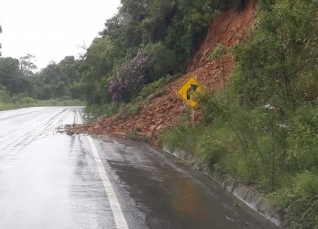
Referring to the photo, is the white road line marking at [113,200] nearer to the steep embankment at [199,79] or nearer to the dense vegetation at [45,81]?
the steep embankment at [199,79]

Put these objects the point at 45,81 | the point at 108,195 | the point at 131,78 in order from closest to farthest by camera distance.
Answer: the point at 108,195
the point at 131,78
the point at 45,81

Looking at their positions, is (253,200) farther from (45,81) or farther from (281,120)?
(45,81)

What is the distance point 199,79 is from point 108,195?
1492 centimetres

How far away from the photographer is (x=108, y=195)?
8969 millimetres

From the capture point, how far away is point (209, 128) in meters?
16.3

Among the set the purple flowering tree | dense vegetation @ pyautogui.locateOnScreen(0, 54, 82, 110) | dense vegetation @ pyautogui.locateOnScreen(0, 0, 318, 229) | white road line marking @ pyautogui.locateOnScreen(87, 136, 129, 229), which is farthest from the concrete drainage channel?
dense vegetation @ pyautogui.locateOnScreen(0, 54, 82, 110)

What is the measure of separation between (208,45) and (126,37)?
11.5 m

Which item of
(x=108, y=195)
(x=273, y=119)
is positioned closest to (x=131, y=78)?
(x=273, y=119)

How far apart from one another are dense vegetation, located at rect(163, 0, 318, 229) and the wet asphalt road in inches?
26.3

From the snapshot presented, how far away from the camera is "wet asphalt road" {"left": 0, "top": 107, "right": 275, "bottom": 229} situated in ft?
23.8

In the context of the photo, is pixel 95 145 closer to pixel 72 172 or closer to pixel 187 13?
pixel 72 172

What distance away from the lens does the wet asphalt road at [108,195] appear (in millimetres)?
7262

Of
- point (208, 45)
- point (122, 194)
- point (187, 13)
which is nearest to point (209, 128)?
point (122, 194)

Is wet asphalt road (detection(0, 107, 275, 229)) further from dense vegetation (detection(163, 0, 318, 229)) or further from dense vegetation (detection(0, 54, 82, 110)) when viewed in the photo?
dense vegetation (detection(0, 54, 82, 110))
